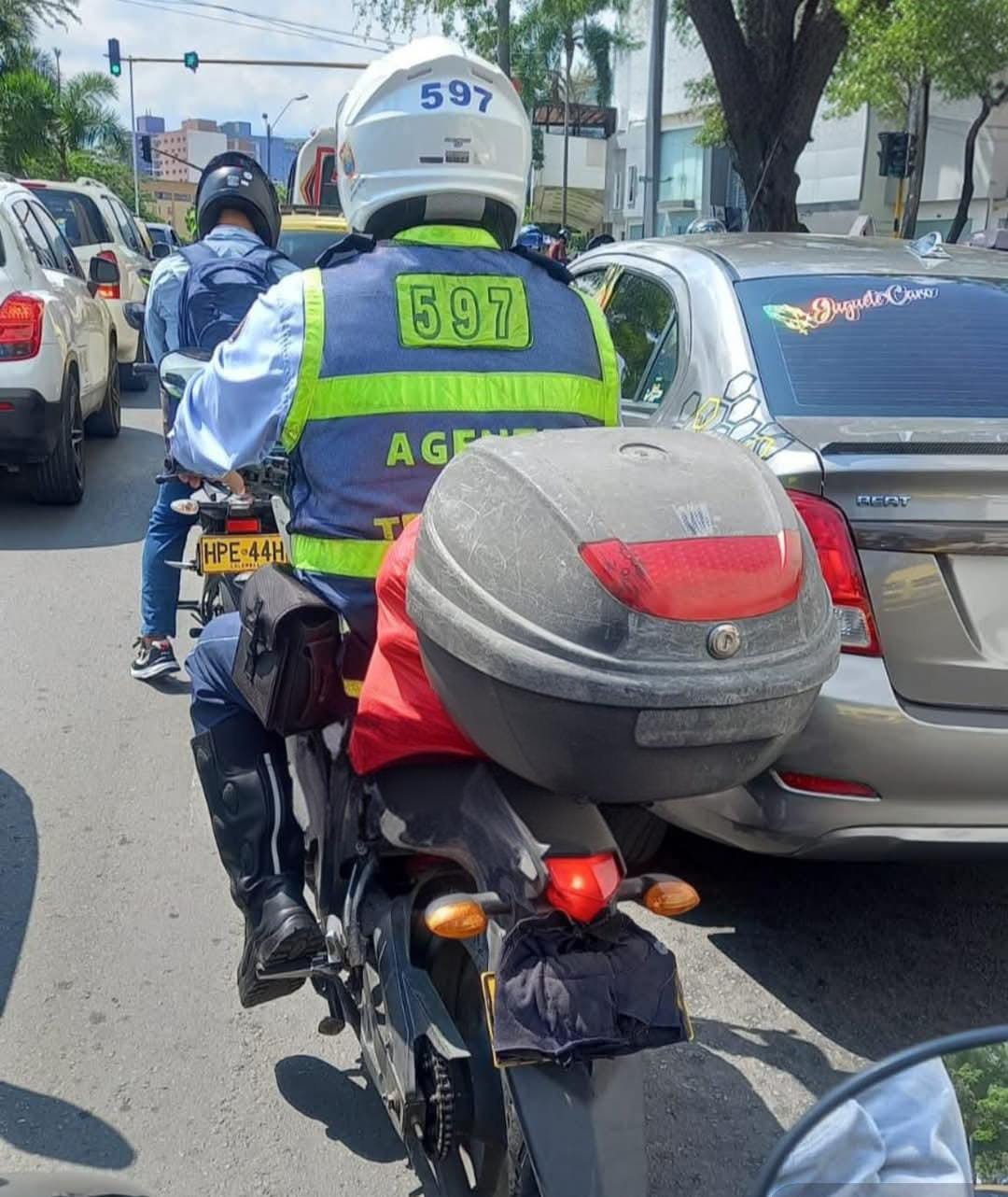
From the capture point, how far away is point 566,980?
179cm

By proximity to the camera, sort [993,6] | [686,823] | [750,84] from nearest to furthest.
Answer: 1. [686,823]
2. [750,84]
3. [993,6]

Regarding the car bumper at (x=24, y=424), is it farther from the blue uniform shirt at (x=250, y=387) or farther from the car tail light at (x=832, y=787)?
the car tail light at (x=832, y=787)

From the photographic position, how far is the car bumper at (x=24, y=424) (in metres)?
7.55

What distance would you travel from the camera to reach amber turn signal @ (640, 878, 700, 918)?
1.94 meters

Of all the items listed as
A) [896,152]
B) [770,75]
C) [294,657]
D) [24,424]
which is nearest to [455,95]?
[294,657]

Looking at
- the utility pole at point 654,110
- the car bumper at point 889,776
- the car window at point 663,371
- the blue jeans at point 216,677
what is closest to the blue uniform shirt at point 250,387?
the blue jeans at point 216,677

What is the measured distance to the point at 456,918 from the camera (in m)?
1.84

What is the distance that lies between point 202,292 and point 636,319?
168 centimetres

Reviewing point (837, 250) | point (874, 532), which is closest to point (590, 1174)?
point (874, 532)

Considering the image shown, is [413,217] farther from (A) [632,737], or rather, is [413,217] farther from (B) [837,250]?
(B) [837,250]

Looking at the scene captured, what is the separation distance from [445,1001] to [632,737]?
84 cm

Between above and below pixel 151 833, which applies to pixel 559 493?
above

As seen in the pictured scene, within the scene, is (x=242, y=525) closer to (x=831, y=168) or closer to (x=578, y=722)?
(x=578, y=722)

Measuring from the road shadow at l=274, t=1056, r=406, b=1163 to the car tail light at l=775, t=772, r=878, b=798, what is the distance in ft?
3.76
